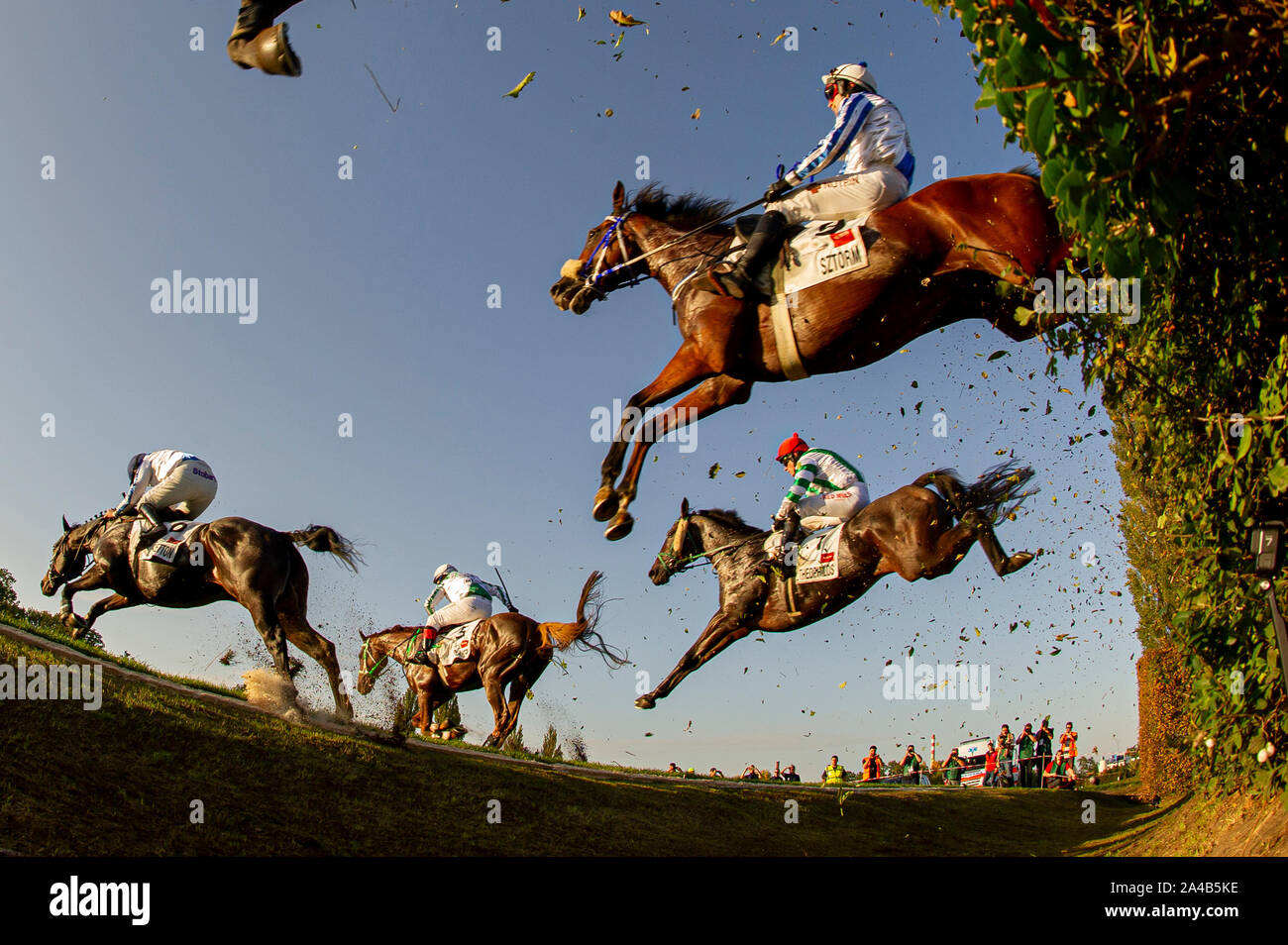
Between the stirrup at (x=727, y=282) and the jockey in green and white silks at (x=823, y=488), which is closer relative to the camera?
the stirrup at (x=727, y=282)

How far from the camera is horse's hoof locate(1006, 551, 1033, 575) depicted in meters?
7.25


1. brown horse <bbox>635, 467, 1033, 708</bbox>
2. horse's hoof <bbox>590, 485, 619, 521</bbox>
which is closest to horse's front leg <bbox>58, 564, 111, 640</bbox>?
brown horse <bbox>635, 467, 1033, 708</bbox>

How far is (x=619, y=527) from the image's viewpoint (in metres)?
5.73

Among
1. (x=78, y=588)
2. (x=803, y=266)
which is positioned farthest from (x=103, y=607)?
(x=803, y=266)

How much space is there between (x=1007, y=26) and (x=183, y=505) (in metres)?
10.6

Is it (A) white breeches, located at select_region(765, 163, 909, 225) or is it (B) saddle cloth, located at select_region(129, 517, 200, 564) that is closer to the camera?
(A) white breeches, located at select_region(765, 163, 909, 225)

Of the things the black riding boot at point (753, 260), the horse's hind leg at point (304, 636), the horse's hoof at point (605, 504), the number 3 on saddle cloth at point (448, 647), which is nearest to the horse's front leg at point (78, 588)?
the horse's hind leg at point (304, 636)

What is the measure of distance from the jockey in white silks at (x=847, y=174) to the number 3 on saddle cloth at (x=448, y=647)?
757 cm

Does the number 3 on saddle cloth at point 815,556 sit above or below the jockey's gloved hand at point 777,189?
below

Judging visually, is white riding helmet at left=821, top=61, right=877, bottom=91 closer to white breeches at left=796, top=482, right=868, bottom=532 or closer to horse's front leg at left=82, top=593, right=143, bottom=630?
white breeches at left=796, top=482, right=868, bottom=532

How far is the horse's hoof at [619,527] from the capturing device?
18.8 feet

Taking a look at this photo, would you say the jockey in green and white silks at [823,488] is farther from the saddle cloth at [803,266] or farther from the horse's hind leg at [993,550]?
the saddle cloth at [803,266]

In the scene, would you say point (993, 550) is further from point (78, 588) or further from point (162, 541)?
point (78, 588)
